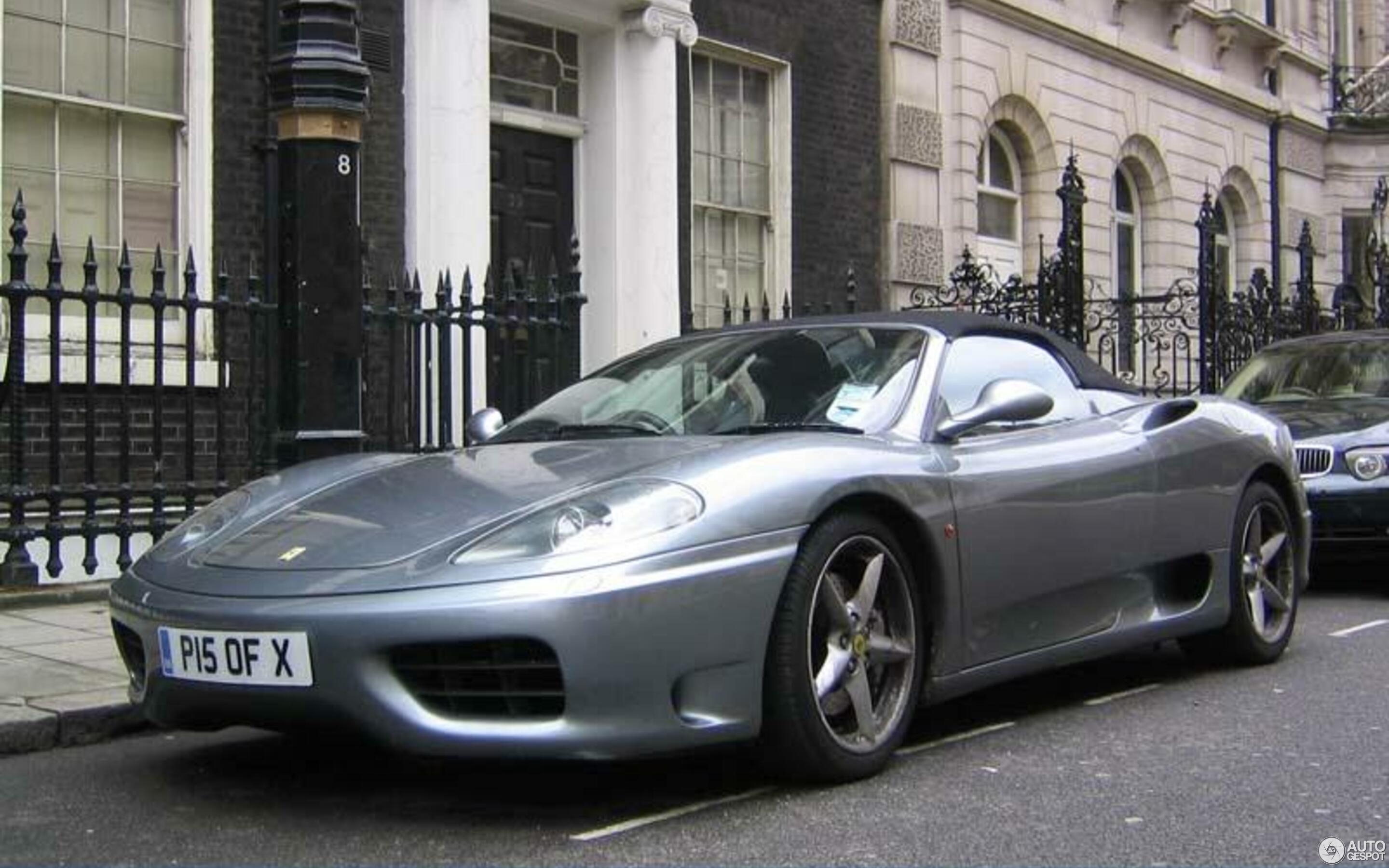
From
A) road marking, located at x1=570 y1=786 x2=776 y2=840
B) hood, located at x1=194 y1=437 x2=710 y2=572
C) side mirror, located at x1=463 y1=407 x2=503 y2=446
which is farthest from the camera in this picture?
side mirror, located at x1=463 y1=407 x2=503 y2=446

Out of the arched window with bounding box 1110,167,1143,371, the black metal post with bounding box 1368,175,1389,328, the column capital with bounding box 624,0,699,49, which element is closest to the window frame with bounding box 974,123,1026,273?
the arched window with bounding box 1110,167,1143,371

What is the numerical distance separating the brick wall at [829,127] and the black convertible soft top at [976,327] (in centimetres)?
807

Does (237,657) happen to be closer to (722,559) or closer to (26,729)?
(722,559)

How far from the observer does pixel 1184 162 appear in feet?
67.7

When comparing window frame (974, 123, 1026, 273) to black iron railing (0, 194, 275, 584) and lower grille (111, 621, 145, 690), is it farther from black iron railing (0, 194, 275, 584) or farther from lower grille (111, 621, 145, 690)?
lower grille (111, 621, 145, 690)

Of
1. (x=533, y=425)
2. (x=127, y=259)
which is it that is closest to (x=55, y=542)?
(x=127, y=259)

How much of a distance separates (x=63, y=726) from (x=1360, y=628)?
560 cm

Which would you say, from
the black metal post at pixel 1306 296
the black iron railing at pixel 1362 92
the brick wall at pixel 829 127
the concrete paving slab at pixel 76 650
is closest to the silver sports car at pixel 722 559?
the concrete paving slab at pixel 76 650

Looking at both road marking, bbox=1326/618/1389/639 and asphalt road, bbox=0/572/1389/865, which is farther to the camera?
road marking, bbox=1326/618/1389/639

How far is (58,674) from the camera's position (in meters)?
5.86

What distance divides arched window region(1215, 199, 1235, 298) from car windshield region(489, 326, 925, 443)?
708 inches

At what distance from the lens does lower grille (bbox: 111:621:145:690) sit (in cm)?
439

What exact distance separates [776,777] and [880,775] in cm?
32

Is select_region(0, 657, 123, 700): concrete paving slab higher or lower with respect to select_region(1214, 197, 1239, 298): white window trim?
lower
